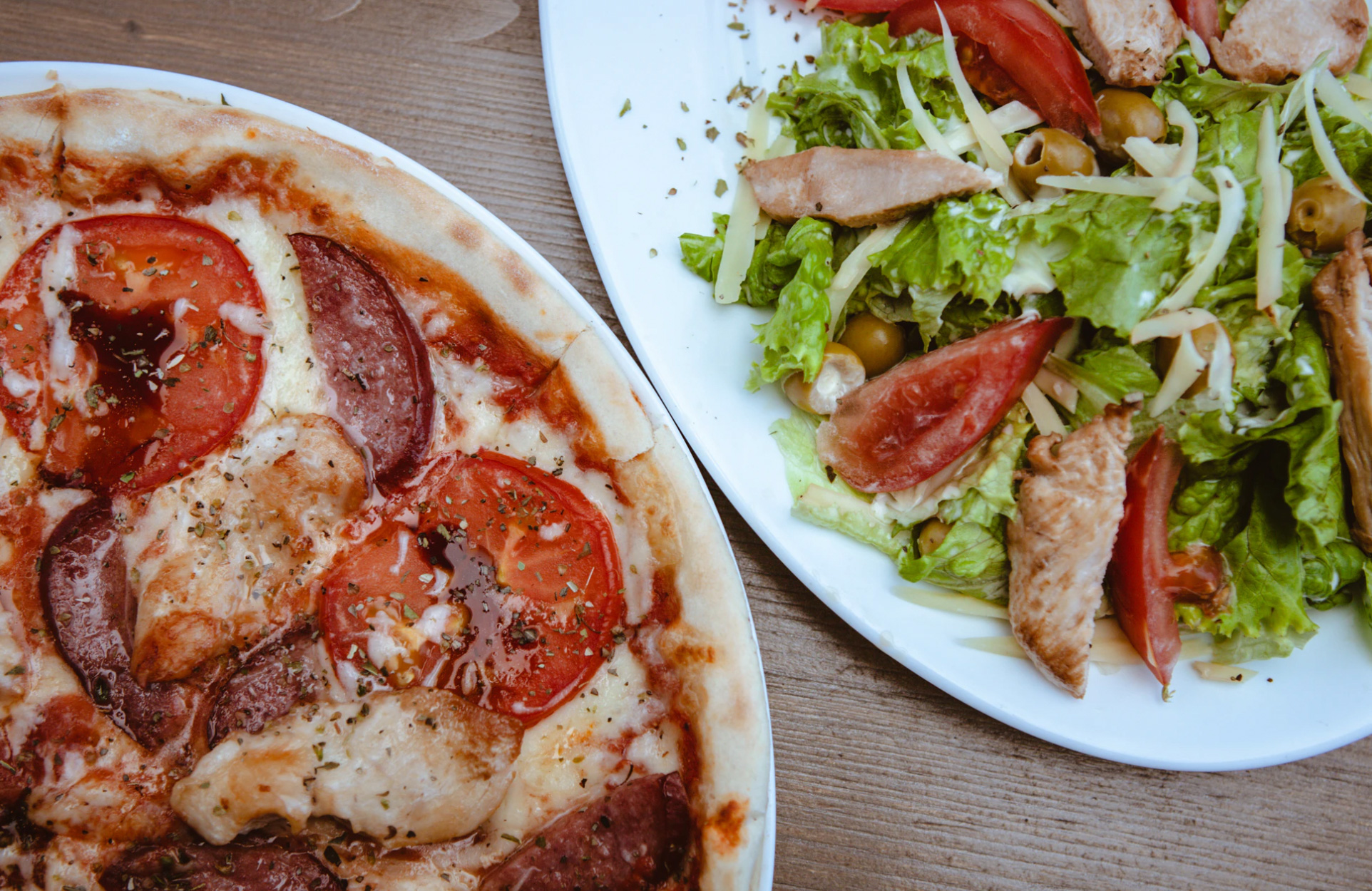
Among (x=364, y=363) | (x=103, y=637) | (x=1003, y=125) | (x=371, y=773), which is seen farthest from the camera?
(x=1003, y=125)

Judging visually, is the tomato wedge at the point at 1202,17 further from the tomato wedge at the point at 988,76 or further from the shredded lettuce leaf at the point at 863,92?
the shredded lettuce leaf at the point at 863,92

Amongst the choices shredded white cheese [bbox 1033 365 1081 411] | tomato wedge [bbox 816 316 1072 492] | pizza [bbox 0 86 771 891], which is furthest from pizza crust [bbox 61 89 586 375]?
shredded white cheese [bbox 1033 365 1081 411]

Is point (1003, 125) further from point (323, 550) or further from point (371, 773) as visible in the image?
point (371, 773)

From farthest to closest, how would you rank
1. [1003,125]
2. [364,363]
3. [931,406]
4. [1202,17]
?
[1202,17], [1003,125], [931,406], [364,363]

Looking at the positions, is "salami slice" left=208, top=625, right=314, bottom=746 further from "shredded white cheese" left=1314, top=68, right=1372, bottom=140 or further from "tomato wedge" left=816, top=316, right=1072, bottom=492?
"shredded white cheese" left=1314, top=68, right=1372, bottom=140

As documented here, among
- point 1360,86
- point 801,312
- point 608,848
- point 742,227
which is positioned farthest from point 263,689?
point 1360,86

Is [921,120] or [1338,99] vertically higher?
[1338,99]

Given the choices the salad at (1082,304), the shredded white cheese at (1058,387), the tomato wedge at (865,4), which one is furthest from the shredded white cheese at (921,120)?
the shredded white cheese at (1058,387)
